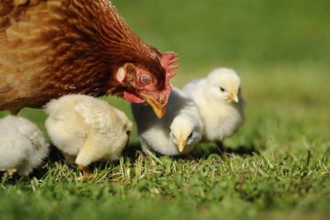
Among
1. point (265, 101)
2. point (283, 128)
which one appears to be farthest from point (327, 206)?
point (265, 101)

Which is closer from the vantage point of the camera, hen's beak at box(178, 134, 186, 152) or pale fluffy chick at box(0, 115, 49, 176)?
pale fluffy chick at box(0, 115, 49, 176)

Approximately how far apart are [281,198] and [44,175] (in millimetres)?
1994

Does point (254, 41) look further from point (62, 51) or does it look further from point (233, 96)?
point (62, 51)

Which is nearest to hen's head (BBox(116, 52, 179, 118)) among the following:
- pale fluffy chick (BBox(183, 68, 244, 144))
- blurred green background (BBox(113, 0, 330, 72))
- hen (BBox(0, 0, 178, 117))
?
hen (BBox(0, 0, 178, 117))

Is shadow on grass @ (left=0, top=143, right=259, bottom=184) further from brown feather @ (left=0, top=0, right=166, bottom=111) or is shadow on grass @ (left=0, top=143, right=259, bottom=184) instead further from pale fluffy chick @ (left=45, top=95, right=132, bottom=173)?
brown feather @ (left=0, top=0, right=166, bottom=111)

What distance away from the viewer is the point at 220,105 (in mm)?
6164

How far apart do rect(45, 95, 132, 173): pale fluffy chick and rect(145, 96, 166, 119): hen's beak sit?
1.65 feet

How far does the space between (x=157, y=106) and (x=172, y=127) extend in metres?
0.25

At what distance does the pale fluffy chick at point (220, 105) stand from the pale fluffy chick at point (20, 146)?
6.09 feet

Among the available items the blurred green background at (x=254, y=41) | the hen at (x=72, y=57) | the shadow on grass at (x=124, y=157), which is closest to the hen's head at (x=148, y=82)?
the hen at (x=72, y=57)

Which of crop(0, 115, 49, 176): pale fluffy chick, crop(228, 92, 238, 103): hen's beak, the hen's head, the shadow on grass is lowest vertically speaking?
the shadow on grass

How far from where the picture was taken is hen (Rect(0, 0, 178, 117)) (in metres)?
4.96

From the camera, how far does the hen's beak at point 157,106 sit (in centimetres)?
538

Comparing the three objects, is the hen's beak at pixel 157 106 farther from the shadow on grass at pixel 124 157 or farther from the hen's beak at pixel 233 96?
the hen's beak at pixel 233 96
